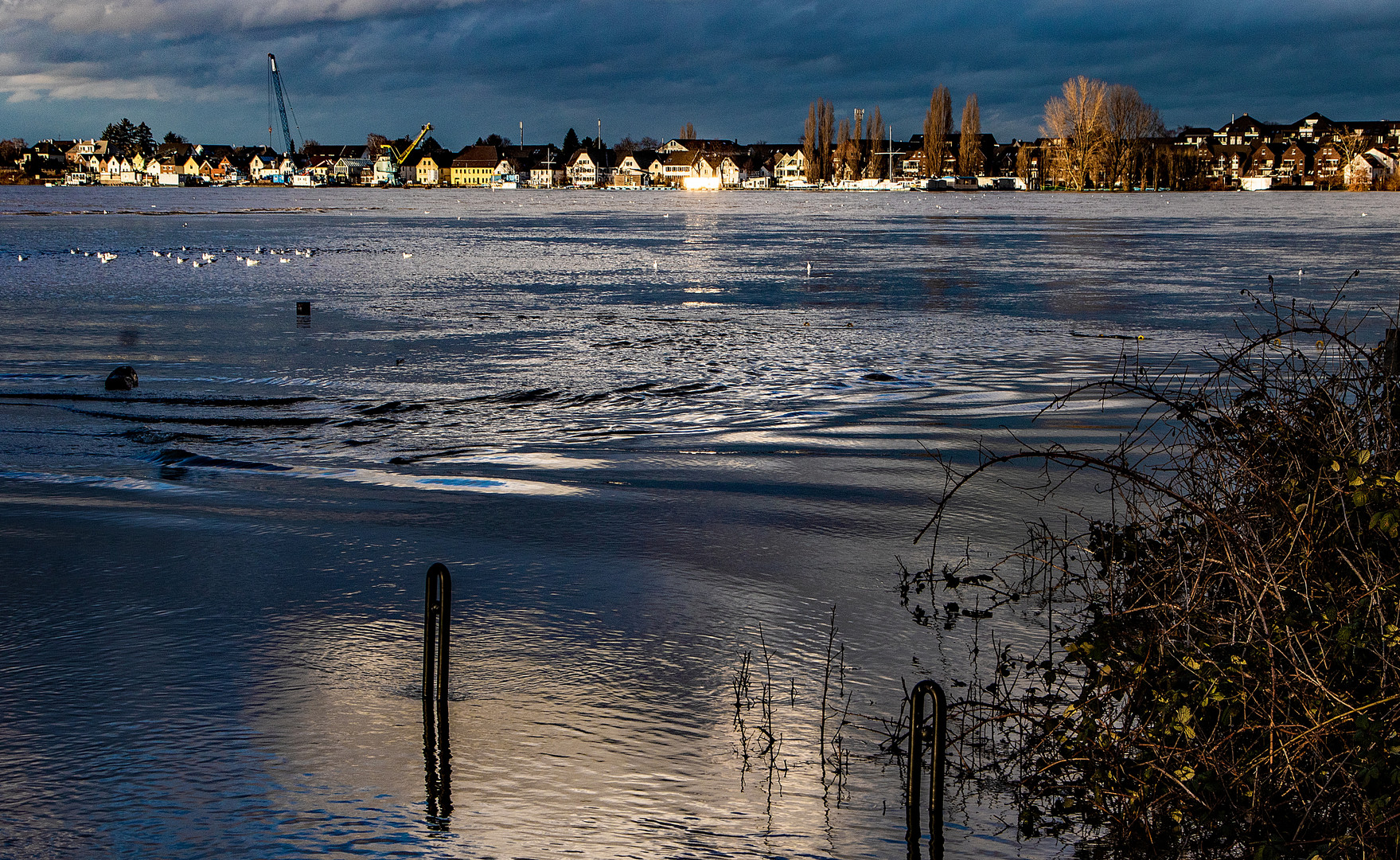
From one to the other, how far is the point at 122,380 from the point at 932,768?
1468 cm

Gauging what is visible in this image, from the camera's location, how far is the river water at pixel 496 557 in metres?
6.23

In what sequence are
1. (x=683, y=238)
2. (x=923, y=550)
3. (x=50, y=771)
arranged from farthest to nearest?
1. (x=683, y=238)
2. (x=923, y=550)
3. (x=50, y=771)

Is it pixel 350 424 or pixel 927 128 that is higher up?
pixel 927 128

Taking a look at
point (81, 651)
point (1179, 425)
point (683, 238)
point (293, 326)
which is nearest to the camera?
point (81, 651)

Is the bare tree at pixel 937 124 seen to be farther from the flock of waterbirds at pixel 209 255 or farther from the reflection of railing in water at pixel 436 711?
the reflection of railing in water at pixel 436 711

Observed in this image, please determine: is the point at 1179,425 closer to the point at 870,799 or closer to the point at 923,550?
the point at 923,550

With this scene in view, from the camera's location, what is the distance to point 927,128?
18688cm

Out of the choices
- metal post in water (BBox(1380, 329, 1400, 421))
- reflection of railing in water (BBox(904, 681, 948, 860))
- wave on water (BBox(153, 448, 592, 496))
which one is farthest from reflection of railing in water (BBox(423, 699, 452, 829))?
wave on water (BBox(153, 448, 592, 496))

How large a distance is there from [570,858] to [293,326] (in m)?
20.5

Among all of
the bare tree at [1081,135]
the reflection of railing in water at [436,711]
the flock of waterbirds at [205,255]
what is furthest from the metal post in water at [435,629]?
the bare tree at [1081,135]

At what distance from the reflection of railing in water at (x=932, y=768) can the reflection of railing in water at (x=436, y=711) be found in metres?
2.19

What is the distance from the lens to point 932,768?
18.4ft

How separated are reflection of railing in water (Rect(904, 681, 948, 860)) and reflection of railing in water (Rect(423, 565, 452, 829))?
219 cm

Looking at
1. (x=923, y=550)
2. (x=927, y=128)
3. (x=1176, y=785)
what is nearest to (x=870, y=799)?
(x=1176, y=785)
